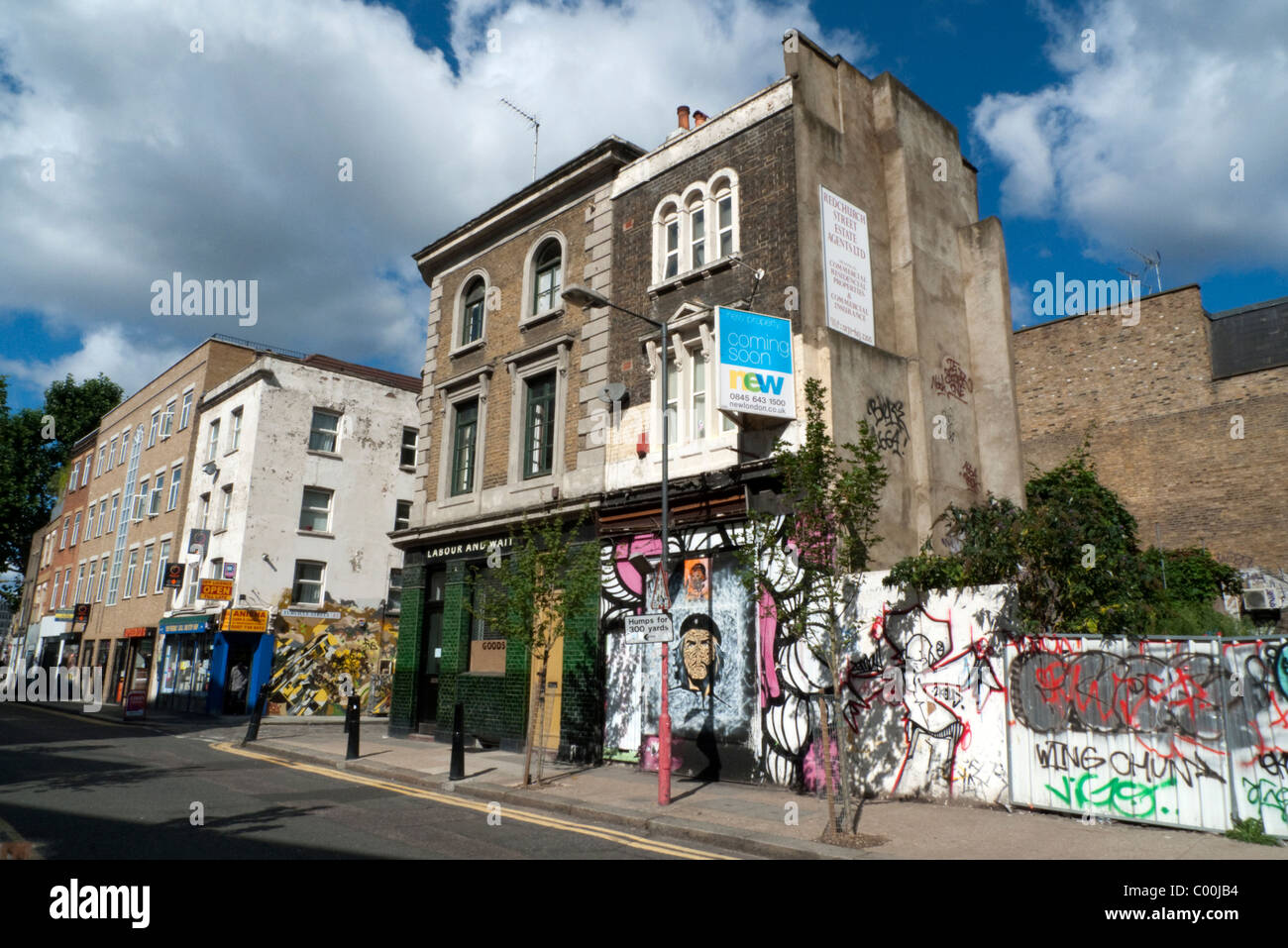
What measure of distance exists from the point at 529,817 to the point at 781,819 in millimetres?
3062

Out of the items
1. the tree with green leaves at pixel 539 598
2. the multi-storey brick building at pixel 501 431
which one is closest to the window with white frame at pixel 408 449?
the multi-storey brick building at pixel 501 431

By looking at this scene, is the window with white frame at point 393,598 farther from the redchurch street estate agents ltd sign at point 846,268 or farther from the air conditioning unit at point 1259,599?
the air conditioning unit at point 1259,599

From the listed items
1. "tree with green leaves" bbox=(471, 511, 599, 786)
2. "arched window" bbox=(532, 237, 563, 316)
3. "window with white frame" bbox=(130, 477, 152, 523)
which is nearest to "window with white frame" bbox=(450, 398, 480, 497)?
"arched window" bbox=(532, 237, 563, 316)

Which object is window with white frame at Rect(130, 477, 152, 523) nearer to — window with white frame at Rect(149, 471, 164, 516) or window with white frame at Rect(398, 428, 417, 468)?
window with white frame at Rect(149, 471, 164, 516)

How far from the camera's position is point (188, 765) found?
14.3 m

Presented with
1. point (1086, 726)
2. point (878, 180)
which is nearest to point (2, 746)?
point (1086, 726)

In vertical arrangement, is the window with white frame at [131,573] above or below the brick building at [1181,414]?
below

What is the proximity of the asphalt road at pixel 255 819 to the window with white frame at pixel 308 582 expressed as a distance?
14.4 meters

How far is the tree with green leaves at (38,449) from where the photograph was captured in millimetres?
45062

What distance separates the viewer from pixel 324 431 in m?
31.0

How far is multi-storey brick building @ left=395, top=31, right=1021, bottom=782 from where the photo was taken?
14047mm

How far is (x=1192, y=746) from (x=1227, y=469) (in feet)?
64.8

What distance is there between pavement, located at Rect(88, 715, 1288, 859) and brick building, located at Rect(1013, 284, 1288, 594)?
17.4 meters
